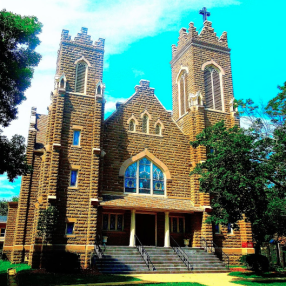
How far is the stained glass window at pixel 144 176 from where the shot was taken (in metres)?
22.8

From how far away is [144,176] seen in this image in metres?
23.1

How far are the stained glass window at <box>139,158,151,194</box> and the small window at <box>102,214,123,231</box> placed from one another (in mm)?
2369

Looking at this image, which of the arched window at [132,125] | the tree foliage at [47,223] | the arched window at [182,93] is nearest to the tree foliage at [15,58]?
the tree foliage at [47,223]

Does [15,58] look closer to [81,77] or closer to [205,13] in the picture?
[81,77]

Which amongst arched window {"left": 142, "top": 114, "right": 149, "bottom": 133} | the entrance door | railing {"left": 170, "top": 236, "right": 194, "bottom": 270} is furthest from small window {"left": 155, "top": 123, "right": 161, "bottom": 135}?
railing {"left": 170, "top": 236, "right": 194, "bottom": 270}

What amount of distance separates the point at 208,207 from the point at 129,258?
6.87 meters

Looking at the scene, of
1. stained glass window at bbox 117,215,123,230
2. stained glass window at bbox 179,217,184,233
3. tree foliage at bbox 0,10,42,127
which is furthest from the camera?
stained glass window at bbox 179,217,184,233

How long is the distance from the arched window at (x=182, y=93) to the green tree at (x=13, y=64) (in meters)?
15.5

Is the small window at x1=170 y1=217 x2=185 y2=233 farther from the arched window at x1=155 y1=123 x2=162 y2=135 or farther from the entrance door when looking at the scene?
the arched window at x1=155 y1=123 x2=162 y2=135

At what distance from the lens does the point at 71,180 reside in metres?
20.5

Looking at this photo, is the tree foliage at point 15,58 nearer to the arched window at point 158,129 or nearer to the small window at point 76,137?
the small window at point 76,137

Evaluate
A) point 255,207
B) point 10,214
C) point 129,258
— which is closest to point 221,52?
point 255,207

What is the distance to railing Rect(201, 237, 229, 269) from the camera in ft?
69.8

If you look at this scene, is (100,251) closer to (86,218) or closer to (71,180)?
(86,218)
